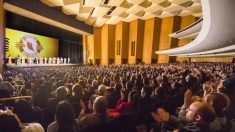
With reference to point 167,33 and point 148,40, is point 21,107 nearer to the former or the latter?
point 167,33

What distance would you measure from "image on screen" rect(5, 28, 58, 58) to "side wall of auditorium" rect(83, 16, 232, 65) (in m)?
5.10

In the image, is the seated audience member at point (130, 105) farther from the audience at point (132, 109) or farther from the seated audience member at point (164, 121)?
the seated audience member at point (164, 121)

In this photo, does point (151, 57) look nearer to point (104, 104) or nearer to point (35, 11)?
point (35, 11)

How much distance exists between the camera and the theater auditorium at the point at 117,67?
9.73 feet

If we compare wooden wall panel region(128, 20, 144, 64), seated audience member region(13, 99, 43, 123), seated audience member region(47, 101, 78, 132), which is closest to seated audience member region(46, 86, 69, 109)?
seated audience member region(13, 99, 43, 123)

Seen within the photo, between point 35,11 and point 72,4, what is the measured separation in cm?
341

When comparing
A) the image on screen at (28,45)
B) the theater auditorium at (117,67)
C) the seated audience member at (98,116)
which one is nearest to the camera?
the theater auditorium at (117,67)

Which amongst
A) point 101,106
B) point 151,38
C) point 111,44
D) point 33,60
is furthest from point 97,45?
point 101,106

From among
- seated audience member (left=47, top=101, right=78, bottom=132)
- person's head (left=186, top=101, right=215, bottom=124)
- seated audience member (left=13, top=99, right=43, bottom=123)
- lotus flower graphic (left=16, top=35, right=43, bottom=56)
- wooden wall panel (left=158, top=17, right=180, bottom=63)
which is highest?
wooden wall panel (left=158, top=17, right=180, bottom=63)

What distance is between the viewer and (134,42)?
2802 cm

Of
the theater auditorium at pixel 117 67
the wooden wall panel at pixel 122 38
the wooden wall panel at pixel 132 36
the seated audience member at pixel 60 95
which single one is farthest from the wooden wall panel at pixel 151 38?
the seated audience member at pixel 60 95

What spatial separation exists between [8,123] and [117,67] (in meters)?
16.5

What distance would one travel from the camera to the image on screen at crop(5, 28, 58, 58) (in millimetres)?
20594

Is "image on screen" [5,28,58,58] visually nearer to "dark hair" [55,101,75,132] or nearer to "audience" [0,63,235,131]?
"audience" [0,63,235,131]
